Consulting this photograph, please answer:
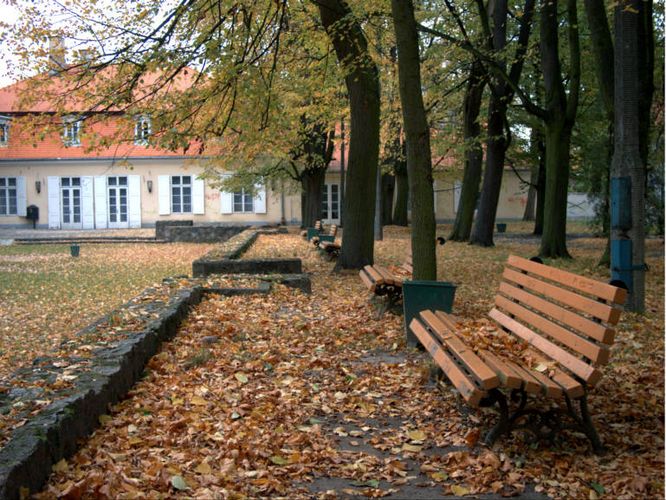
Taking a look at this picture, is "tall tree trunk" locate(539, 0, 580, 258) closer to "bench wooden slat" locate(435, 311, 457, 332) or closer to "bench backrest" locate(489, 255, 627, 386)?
"bench backrest" locate(489, 255, 627, 386)

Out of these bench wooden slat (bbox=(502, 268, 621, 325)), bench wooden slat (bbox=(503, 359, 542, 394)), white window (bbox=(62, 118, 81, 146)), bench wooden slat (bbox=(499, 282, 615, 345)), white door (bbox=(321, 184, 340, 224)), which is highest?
white window (bbox=(62, 118, 81, 146))

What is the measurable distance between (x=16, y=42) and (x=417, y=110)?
6147 millimetres

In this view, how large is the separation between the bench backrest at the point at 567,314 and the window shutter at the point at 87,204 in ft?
107

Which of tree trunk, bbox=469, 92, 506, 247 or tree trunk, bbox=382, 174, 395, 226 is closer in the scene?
tree trunk, bbox=469, 92, 506, 247

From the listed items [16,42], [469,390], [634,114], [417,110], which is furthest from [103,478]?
[16,42]

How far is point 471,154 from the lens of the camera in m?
20.7

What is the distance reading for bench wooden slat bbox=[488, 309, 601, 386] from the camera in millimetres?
3689

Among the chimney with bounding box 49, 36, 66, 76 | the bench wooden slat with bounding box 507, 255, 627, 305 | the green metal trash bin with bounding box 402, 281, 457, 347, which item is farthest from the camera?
the chimney with bounding box 49, 36, 66, 76

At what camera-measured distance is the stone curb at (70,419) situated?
303cm

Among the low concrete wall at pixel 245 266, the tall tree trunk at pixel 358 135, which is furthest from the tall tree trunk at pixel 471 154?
the low concrete wall at pixel 245 266

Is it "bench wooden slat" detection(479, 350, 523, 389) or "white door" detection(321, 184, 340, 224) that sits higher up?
"white door" detection(321, 184, 340, 224)

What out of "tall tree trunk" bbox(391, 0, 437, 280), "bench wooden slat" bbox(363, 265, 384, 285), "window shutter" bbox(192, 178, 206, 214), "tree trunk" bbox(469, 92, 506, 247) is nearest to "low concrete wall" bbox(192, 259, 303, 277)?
"bench wooden slat" bbox(363, 265, 384, 285)

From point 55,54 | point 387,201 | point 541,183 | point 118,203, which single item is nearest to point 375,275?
point 55,54

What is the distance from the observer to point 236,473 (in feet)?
12.1
